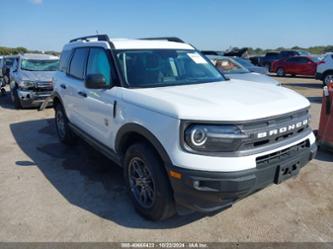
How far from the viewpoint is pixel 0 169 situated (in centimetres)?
482

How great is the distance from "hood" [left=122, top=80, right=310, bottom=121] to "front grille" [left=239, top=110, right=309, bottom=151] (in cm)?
7

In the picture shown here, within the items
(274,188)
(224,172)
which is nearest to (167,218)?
(224,172)

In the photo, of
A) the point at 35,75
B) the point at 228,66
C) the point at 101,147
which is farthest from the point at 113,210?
the point at 35,75

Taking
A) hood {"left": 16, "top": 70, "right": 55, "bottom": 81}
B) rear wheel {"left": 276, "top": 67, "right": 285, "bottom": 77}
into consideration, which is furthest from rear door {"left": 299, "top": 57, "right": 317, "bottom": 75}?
hood {"left": 16, "top": 70, "right": 55, "bottom": 81}

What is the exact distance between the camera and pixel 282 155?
285 cm

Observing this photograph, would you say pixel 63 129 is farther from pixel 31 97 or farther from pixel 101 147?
pixel 31 97

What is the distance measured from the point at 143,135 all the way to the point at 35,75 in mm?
8507

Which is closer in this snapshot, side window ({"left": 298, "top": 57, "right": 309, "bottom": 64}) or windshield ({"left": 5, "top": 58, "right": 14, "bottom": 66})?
windshield ({"left": 5, "top": 58, "right": 14, "bottom": 66})

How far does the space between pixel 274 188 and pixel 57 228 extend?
8.95 feet

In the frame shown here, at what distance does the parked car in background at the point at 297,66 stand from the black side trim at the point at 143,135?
59.6ft

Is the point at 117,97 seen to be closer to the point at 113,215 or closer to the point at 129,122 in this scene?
the point at 129,122

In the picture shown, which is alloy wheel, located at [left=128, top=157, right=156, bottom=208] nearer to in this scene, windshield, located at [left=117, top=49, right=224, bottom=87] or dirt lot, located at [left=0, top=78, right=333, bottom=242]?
dirt lot, located at [left=0, top=78, right=333, bottom=242]

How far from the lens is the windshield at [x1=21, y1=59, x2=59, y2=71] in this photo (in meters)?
10.8

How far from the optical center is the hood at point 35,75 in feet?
32.2
